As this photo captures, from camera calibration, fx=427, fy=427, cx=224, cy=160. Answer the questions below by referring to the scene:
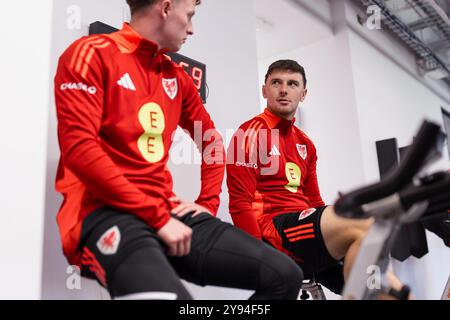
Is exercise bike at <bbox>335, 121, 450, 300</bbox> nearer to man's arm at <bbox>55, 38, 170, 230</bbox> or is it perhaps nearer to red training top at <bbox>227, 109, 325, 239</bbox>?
man's arm at <bbox>55, 38, 170, 230</bbox>

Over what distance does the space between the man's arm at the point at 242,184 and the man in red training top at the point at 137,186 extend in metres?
0.37

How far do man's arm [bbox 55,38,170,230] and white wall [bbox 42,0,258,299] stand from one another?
1.70 feet

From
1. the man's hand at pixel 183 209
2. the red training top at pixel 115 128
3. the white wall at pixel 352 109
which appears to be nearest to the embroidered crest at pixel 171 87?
the red training top at pixel 115 128

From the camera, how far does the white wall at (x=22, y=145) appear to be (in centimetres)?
135

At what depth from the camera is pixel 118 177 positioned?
3.38 ft

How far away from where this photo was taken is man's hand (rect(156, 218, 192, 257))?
1046 mm

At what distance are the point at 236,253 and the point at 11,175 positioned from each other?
2.60 feet

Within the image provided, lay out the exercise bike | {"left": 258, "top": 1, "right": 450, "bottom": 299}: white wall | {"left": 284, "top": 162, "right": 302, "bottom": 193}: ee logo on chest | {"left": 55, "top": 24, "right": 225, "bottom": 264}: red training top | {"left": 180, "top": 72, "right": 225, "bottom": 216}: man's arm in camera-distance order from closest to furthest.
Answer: the exercise bike
{"left": 55, "top": 24, "right": 225, "bottom": 264}: red training top
{"left": 180, "top": 72, "right": 225, "bottom": 216}: man's arm
{"left": 284, "top": 162, "right": 302, "bottom": 193}: ee logo on chest
{"left": 258, "top": 1, "right": 450, "bottom": 299}: white wall

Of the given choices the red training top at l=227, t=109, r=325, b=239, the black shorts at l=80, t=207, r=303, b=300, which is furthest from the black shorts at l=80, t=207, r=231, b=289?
the red training top at l=227, t=109, r=325, b=239

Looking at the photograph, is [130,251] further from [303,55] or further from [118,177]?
[303,55]

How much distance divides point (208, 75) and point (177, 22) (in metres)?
1.05

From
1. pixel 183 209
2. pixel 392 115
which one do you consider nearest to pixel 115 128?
pixel 183 209

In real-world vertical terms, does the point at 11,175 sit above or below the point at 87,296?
above

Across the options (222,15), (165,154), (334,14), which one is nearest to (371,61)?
(334,14)
